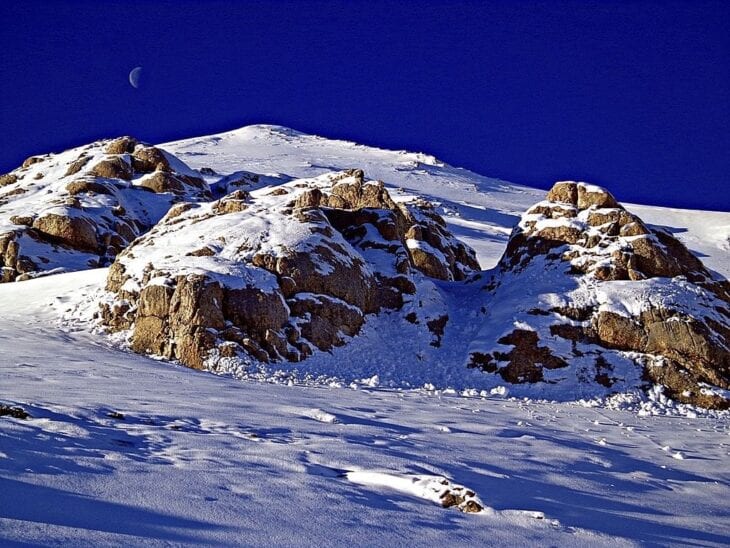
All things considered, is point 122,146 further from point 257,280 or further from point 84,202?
point 257,280

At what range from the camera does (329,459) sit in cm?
862

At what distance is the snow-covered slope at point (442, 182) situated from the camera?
305ft

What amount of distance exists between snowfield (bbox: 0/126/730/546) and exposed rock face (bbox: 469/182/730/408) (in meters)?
1.62

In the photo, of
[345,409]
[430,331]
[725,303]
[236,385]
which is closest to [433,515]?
[345,409]

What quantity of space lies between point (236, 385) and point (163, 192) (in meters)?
58.1

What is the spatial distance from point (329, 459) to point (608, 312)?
1877 cm

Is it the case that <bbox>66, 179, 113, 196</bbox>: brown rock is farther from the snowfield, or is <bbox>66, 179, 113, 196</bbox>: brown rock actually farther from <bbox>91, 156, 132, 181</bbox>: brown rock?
the snowfield

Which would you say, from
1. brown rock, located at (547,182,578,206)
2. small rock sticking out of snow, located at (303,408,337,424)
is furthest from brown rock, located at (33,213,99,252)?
small rock sticking out of snow, located at (303,408,337,424)

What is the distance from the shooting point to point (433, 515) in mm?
6707

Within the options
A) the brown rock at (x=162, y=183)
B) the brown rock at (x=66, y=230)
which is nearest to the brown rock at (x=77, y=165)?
the brown rock at (x=162, y=183)

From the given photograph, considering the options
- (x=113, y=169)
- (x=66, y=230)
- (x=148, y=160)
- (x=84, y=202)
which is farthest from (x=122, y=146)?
(x=66, y=230)

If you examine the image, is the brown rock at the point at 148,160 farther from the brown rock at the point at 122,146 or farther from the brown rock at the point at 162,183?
the brown rock at the point at 162,183

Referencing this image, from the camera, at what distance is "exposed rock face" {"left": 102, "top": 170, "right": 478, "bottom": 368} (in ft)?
72.1

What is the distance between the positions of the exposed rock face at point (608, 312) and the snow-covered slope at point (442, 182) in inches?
1410
